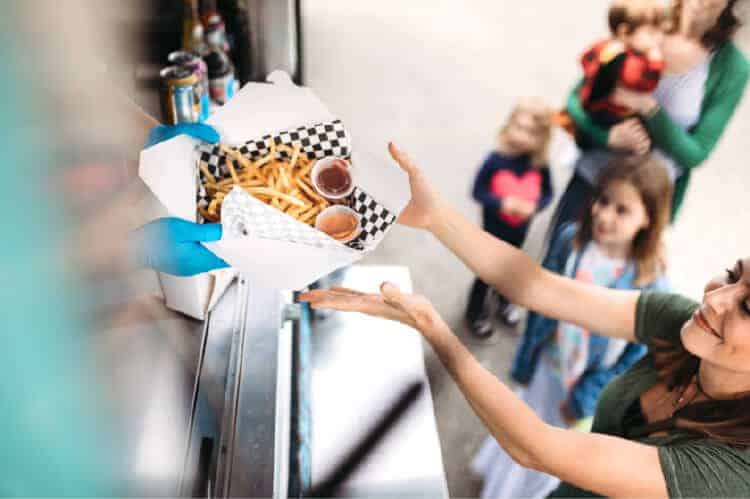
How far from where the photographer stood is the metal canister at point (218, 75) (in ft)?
6.52

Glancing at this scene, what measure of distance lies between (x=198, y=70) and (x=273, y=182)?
0.70m

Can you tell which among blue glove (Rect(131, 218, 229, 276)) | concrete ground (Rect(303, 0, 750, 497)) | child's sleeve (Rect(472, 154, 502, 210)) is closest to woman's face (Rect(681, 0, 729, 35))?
concrete ground (Rect(303, 0, 750, 497))

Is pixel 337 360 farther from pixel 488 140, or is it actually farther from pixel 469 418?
pixel 488 140

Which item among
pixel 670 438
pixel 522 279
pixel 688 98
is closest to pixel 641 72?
pixel 688 98

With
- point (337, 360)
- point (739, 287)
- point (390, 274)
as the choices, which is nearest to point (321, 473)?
point (337, 360)

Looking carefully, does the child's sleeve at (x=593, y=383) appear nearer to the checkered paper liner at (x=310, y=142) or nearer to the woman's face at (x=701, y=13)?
the woman's face at (x=701, y=13)

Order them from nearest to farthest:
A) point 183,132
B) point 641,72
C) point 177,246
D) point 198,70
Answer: point 177,246, point 183,132, point 198,70, point 641,72

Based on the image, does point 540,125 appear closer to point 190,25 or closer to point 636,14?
point 636,14

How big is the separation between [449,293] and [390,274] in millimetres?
1279

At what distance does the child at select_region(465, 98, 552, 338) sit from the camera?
2.68m

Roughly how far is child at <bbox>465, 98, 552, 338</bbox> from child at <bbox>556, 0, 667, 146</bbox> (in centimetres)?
25

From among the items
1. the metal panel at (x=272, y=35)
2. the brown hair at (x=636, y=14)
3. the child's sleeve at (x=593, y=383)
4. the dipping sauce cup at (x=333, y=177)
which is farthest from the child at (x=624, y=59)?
the dipping sauce cup at (x=333, y=177)

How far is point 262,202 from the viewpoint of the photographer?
44.3 inches

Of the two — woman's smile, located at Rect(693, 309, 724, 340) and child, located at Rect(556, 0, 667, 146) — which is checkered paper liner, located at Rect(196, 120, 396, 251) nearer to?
woman's smile, located at Rect(693, 309, 724, 340)
